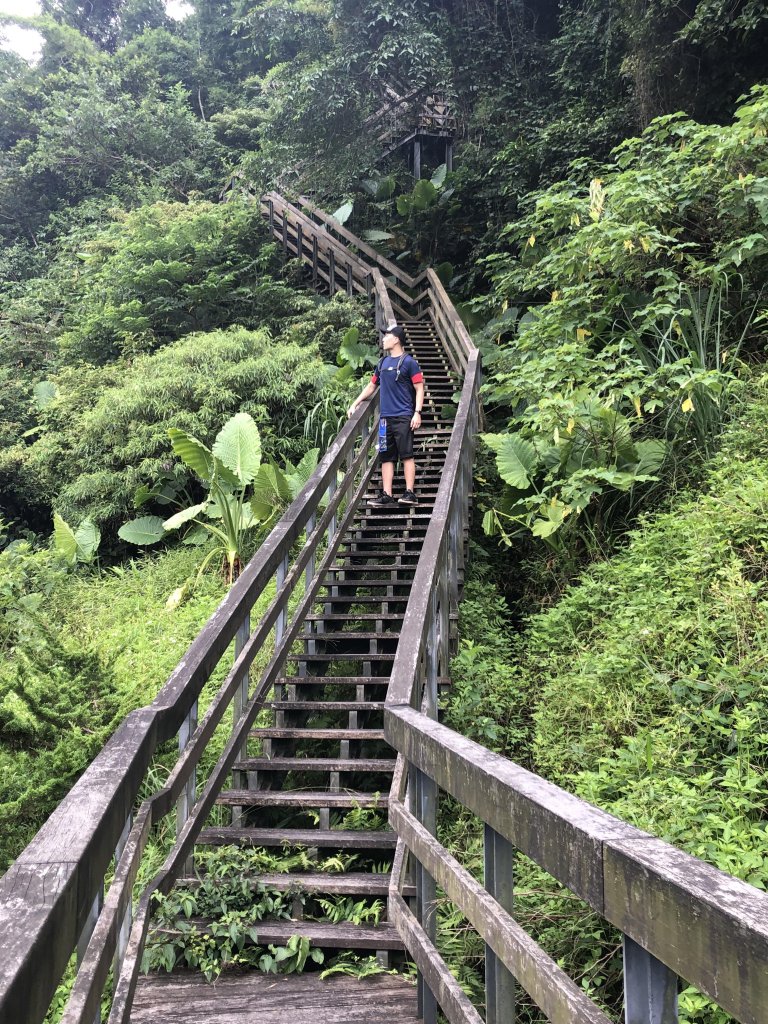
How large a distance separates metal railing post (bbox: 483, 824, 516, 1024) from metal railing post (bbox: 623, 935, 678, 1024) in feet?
1.63

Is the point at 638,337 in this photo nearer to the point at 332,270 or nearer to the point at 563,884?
the point at 563,884

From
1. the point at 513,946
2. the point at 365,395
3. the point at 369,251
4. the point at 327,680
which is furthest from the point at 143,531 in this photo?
the point at 513,946

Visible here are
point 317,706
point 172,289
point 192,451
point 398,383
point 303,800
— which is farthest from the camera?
point 172,289

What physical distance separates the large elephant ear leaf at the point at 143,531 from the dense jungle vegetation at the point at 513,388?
0.54 ft

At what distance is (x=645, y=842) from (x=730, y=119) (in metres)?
10.6

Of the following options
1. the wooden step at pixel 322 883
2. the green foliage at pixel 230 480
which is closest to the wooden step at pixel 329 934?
the wooden step at pixel 322 883

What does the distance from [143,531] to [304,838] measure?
20.4ft

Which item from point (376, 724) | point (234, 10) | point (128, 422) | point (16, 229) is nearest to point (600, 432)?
point (376, 724)

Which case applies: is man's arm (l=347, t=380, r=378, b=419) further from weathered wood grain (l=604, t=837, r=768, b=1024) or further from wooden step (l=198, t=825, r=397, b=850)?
weathered wood grain (l=604, t=837, r=768, b=1024)

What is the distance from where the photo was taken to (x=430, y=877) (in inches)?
81.9

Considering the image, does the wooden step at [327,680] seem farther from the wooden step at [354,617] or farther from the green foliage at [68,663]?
the green foliage at [68,663]

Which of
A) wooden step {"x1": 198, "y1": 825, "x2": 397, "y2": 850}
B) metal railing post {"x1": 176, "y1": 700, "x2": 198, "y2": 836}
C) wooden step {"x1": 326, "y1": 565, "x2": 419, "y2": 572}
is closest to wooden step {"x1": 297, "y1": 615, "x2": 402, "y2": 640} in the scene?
wooden step {"x1": 326, "y1": 565, "x2": 419, "y2": 572}

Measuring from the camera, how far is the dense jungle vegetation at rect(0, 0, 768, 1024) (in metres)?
3.47

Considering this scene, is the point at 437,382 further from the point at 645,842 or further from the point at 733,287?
the point at 645,842
